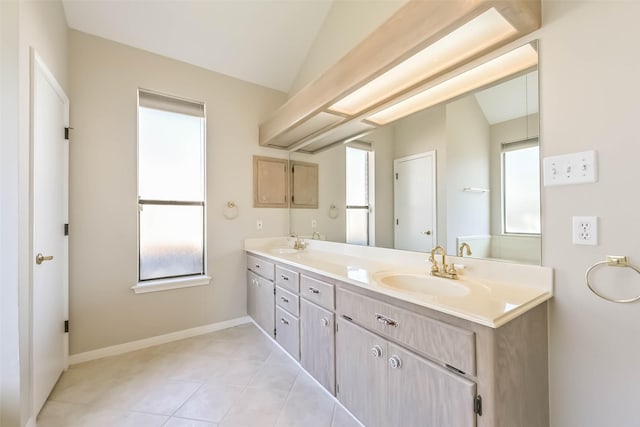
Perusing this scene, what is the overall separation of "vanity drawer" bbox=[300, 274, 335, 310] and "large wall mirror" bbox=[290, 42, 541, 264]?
0.58 m

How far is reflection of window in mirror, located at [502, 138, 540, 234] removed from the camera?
1.27 m

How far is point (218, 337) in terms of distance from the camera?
8.77 ft

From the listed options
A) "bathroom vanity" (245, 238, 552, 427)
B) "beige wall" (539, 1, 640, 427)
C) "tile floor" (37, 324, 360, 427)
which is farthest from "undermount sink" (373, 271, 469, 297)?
"tile floor" (37, 324, 360, 427)

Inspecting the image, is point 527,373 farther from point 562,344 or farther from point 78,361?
point 78,361

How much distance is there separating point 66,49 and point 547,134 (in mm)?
3304

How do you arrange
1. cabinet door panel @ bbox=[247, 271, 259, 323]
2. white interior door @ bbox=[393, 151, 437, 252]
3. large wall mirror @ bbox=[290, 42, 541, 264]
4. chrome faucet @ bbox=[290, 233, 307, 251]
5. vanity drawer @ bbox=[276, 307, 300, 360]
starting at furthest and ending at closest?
1. chrome faucet @ bbox=[290, 233, 307, 251]
2. cabinet door panel @ bbox=[247, 271, 259, 323]
3. vanity drawer @ bbox=[276, 307, 300, 360]
4. white interior door @ bbox=[393, 151, 437, 252]
5. large wall mirror @ bbox=[290, 42, 541, 264]

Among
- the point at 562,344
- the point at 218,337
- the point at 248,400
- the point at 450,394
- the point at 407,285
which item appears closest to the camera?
the point at 450,394

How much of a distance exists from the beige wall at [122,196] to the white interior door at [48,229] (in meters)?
0.13

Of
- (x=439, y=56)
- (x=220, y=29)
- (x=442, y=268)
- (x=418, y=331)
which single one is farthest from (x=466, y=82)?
(x=220, y=29)

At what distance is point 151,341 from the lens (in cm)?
249

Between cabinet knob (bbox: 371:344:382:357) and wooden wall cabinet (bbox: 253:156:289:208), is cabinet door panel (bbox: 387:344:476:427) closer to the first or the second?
cabinet knob (bbox: 371:344:382:357)

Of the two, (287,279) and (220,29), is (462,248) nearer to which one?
(287,279)

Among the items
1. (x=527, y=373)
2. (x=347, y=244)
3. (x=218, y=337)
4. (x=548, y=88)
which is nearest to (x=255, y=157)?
(x=347, y=244)

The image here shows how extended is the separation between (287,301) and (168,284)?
1249mm
